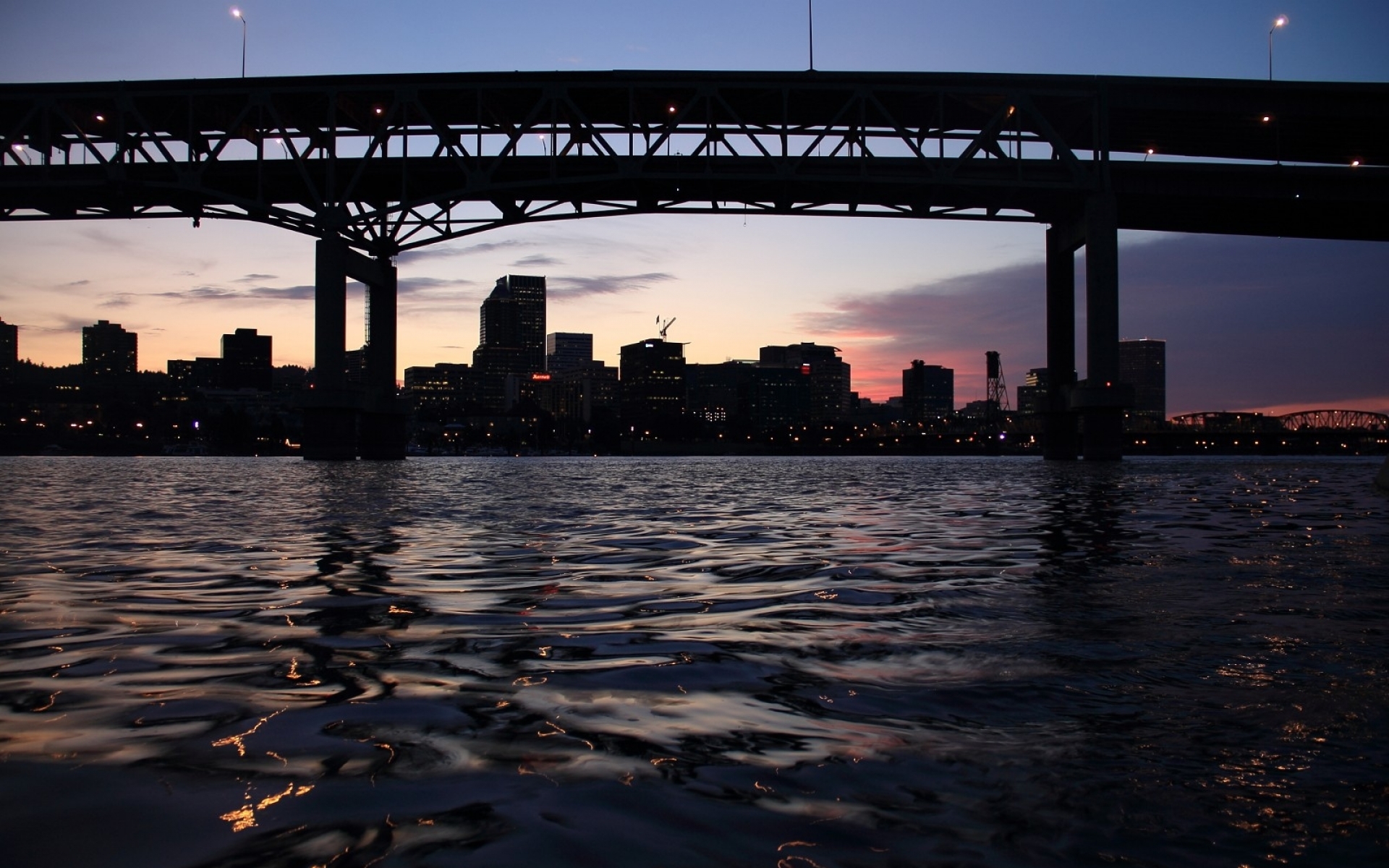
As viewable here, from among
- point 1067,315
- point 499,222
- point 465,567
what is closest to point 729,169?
point 499,222

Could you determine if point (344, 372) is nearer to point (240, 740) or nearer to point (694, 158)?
point (694, 158)

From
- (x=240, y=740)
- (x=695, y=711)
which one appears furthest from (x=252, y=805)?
(x=695, y=711)

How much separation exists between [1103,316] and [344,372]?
4444 cm

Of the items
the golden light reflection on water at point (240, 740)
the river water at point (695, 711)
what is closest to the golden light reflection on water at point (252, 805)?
the river water at point (695, 711)

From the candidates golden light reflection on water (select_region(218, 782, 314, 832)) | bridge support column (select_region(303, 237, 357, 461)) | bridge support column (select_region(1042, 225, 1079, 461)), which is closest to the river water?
golden light reflection on water (select_region(218, 782, 314, 832))

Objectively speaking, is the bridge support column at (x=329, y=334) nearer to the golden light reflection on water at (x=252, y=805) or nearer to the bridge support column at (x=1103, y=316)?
the bridge support column at (x=1103, y=316)

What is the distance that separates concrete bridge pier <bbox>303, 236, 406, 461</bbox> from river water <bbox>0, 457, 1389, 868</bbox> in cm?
4592

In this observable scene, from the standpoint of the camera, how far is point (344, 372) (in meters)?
55.0

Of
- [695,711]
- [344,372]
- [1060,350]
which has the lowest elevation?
[695,711]

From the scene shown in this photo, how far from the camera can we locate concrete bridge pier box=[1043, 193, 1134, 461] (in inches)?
1975

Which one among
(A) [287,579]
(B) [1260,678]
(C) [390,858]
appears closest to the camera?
(C) [390,858]

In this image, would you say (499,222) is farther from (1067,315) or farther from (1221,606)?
(1221,606)

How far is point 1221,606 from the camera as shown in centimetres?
668

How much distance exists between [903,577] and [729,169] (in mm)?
45544
